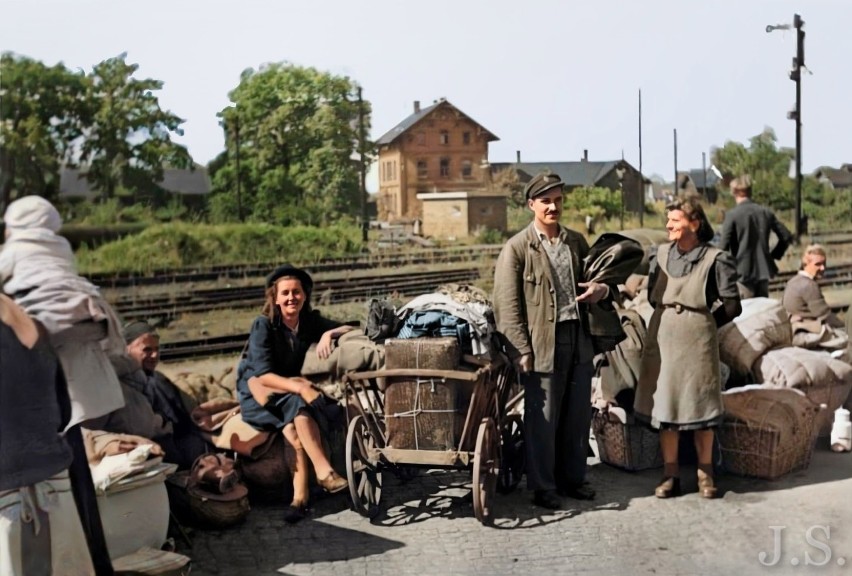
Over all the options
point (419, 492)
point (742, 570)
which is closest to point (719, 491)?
point (742, 570)

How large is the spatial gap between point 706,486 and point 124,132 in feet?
13.7

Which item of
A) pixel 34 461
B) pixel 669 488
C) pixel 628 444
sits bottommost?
pixel 669 488

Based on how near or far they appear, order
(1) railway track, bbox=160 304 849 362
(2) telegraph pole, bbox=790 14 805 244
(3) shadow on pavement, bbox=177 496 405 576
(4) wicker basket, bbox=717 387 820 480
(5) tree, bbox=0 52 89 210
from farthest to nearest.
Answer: (2) telegraph pole, bbox=790 14 805 244, (1) railway track, bbox=160 304 849 362, (4) wicker basket, bbox=717 387 820 480, (5) tree, bbox=0 52 89 210, (3) shadow on pavement, bbox=177 496 405 576

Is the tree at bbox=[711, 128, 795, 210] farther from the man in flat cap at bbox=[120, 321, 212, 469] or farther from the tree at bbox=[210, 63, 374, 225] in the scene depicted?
the man in flat cap at bbox=[120, 321, 212, 469]

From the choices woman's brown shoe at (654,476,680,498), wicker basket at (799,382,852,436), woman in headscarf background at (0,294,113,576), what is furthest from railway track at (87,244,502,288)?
wicker basket at (799,382,852,436)

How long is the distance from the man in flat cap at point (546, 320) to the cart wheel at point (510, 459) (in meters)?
0.25

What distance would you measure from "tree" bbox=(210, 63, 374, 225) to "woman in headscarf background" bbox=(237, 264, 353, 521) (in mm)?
968

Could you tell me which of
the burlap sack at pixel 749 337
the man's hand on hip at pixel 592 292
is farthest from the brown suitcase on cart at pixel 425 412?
the burlap sack at pixel 749 337

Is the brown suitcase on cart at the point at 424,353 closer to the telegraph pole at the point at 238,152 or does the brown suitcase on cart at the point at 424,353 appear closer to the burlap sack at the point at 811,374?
the telegraph pole at the point at 238,152

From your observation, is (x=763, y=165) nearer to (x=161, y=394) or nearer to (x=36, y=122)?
(x=161, y=394)

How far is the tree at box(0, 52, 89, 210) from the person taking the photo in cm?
623

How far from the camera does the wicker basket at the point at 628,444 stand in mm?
7609

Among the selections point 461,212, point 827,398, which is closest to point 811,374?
point 827,398

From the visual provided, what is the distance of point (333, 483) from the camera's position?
6.61 m
